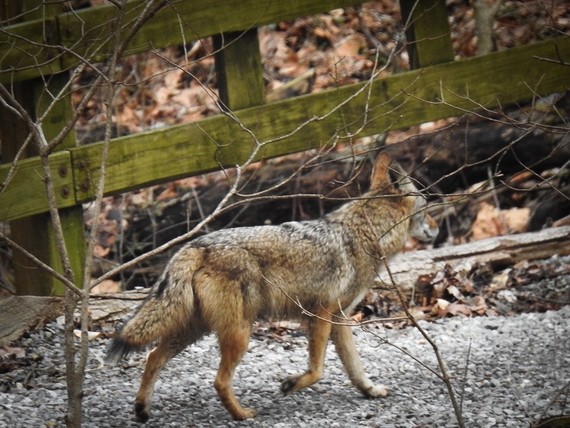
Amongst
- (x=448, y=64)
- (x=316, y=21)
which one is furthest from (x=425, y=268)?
(x=316, y=21)

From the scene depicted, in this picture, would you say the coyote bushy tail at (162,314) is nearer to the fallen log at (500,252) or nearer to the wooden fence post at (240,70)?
the wooden fence post at (240,70)

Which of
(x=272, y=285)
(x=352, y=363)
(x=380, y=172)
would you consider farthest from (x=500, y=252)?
(x=272, y=285)

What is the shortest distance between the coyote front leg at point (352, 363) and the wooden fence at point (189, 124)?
135 cm

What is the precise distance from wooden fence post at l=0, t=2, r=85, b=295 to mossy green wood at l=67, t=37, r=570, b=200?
0.24 metres

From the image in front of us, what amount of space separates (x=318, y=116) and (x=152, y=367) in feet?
9.01

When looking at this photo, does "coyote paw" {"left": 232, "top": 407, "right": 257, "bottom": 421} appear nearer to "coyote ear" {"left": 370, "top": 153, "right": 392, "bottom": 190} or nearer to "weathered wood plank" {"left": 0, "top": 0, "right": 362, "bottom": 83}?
"coyote ear" {"left": 370, "top": 153, "right": 392, "bottom": 190}

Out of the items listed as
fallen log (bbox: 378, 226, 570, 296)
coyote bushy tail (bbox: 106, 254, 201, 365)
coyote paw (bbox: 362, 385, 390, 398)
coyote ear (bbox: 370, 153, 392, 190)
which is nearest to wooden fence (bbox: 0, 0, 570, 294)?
coyote ear (bbox: 370, 153, 392, 190)

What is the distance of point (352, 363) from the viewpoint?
264 inches

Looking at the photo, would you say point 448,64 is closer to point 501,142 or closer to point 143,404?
point 501,142

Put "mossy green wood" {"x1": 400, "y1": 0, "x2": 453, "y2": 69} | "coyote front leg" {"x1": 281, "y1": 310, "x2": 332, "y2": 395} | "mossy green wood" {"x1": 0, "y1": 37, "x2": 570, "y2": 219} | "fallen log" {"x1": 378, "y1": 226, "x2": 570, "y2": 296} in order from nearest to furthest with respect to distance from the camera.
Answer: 1. "coyote front leg" {"x1": 281, "y1": 310, "x2": 332, "y2": 395}
2. "mossy green wood" {"x1": 0, "y1": 37, "x2": 570, "y2": 219}
3. "mossy green wood" {"x1": 400, "y1": 0, "x2": 453, "y2": 69}
4. "fallen log" {"x1": 378, "y1": 226, "x2": 570, "y2": 296}

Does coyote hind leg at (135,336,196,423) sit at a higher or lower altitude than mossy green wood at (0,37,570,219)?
lower

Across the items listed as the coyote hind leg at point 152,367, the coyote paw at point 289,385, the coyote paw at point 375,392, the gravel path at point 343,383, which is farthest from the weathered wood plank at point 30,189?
the coyote paw at point 375,392

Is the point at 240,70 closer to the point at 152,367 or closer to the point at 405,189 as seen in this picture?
the point at 405,189

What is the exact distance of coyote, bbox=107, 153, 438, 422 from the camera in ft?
19.8
